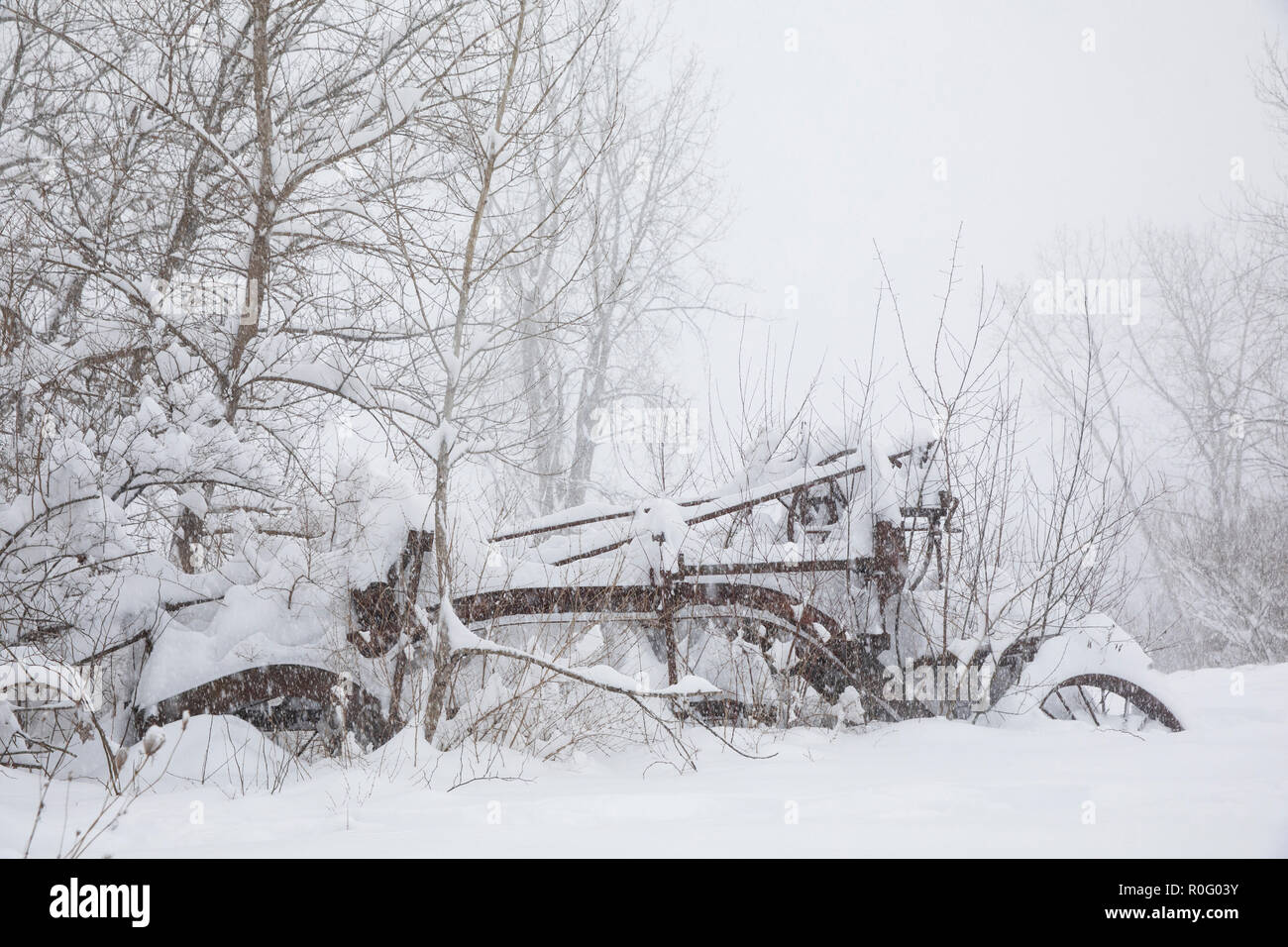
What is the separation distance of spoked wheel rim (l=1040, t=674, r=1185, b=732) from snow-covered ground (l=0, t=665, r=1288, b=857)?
259 millimetres

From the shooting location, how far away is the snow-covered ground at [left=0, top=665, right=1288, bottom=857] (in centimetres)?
231

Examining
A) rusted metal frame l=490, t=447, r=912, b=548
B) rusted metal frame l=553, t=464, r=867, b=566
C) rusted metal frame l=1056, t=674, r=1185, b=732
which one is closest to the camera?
rusted metal frame l=1056, t=674, r=1185, b=732

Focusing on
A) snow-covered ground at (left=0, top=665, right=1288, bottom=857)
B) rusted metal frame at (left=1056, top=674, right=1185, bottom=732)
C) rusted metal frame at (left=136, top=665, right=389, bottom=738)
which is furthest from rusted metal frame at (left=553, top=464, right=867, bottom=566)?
rusted metal frame at (left=1056, top=674, right=1185, bottom=732)

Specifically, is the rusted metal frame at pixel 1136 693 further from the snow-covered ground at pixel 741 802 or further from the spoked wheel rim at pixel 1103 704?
the snow-covered ground at pixel 741 802

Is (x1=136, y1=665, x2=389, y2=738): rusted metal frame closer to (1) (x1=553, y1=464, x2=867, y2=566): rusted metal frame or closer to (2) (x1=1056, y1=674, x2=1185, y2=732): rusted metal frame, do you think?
(1) (x1=553, y1=464, x2=867, y2=566): rusted metal frame

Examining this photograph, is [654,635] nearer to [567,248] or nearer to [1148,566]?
[567,248]

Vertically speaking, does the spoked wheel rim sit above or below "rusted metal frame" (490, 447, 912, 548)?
below

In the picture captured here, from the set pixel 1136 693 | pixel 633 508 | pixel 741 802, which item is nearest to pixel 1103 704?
pixel 1136 693

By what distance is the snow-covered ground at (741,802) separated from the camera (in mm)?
2307

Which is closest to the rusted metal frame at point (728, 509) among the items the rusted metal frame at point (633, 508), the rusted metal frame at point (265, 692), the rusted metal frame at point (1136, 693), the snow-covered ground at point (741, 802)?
the rusted metal frame at point (633, 508)

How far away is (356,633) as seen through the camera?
4043mm

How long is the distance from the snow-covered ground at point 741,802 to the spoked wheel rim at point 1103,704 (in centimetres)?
26

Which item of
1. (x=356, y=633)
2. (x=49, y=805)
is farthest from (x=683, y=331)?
(x=49, y=805)
